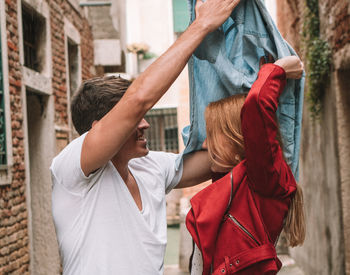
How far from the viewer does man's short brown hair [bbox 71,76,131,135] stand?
6.29 ft

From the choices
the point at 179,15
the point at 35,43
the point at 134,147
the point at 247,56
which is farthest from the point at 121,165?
the point at 179,15

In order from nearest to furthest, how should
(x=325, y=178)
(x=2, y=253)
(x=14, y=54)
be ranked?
(x=2, y=253)
(x=14, y=54)
(x=325, y=178)

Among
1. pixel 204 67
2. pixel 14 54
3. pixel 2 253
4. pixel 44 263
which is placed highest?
pixel 14 54

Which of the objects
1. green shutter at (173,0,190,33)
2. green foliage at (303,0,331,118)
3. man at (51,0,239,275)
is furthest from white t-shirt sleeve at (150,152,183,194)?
green shutter at (173,0,190,33)

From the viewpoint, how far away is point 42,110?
676 cm

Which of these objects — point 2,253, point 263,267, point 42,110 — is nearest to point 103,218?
point 263,267

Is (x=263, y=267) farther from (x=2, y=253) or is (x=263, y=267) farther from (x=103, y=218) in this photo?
(x=2, y=253)

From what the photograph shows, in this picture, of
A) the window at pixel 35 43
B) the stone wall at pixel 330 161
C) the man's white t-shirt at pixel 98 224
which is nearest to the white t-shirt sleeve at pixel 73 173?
the man's white t-shirt at pixel 98 224

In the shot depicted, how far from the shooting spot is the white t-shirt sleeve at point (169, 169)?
2225 millimetres

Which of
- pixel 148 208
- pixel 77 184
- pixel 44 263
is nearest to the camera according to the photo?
pixel 77 184

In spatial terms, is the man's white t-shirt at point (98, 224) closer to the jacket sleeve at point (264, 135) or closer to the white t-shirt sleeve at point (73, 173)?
the white t-shirt sleeve at point (73, 173)

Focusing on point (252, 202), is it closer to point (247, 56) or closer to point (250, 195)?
point (250, 195)

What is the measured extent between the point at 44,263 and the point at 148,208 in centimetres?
520

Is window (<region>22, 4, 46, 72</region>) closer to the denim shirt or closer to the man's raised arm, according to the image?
the denim shirt
